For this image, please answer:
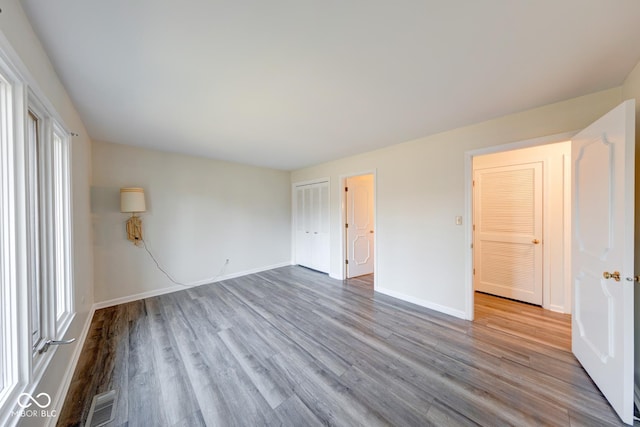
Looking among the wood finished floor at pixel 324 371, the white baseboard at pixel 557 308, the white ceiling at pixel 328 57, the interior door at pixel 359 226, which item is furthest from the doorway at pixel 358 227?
the white baseboard at pixel 557 308

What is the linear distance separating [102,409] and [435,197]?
3.68 metres

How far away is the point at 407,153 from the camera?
318 cm

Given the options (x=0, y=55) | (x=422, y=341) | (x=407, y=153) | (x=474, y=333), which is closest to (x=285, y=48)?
(x=0, y=55)

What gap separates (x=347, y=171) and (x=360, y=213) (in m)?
0.94

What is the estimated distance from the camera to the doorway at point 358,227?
14.0 ft

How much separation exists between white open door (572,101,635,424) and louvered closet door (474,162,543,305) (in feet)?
4.23

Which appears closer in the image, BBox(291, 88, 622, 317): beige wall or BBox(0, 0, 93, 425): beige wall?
BBox(0, 0, 93, 425): beige wall

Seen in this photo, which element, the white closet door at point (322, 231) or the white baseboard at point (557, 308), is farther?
the white closet door at point (322, 231)

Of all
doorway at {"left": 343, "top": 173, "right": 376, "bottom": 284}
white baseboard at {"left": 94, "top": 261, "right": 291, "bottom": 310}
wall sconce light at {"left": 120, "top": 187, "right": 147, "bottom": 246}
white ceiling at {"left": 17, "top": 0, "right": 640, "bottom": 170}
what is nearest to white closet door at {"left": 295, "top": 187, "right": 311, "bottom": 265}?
white baseboard at {"left": 94, "top": 261, "right": 291, "bottom": 310}

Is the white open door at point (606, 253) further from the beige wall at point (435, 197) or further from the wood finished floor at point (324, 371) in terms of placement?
the beige wall at point (435, 197)

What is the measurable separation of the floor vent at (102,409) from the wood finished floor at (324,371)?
0.04 metres

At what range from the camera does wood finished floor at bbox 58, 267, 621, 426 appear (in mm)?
1428

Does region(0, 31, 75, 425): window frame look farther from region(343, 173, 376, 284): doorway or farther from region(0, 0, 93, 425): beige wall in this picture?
region(343, 173, 376, 284): doorway

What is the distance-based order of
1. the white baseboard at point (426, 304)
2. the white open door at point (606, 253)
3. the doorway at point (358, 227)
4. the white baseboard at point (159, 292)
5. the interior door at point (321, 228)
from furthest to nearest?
the interior door at point (321, 228) → the doorway at point (358, 227) → the white baseboard at point (159, 292) → the white baseboard at point (426, 304) → the white open door at point (606, 253)
